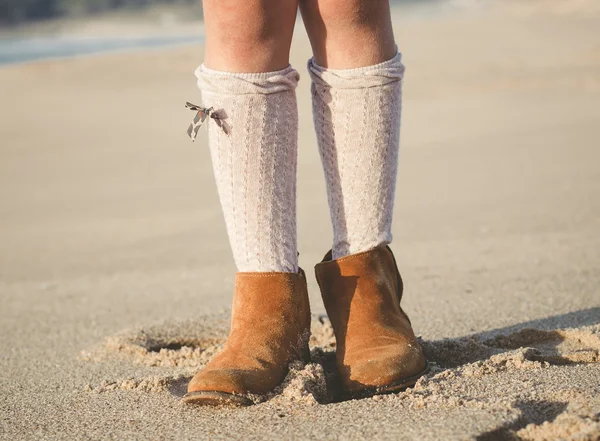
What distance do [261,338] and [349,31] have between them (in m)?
0.59

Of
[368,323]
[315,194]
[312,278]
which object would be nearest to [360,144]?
[368,323]

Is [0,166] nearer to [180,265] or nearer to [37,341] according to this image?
[180,265]

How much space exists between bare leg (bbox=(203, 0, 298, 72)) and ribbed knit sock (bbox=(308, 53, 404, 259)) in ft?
0.42

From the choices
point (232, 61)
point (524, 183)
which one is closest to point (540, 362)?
point (232, 61)

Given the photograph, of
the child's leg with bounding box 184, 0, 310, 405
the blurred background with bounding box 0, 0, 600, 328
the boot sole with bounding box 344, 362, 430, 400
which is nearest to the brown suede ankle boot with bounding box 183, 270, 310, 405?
the child's leg with bounding box 184, 0, 310, 405

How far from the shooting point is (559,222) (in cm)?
321

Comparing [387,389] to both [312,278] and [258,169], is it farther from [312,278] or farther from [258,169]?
[312,278]

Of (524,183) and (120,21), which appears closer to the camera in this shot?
(524,183)

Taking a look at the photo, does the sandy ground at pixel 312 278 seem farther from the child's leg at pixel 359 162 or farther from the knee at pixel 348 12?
the knee at pixel 348 12

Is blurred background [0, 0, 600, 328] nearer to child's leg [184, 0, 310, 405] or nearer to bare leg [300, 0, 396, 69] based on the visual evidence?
child's leg [184, 0, 310, 405]

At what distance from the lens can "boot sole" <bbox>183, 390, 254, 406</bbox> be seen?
4.75 feet

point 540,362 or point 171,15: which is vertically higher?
point 540,362

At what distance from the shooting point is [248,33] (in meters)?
1.53

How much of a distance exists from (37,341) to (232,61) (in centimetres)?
102
